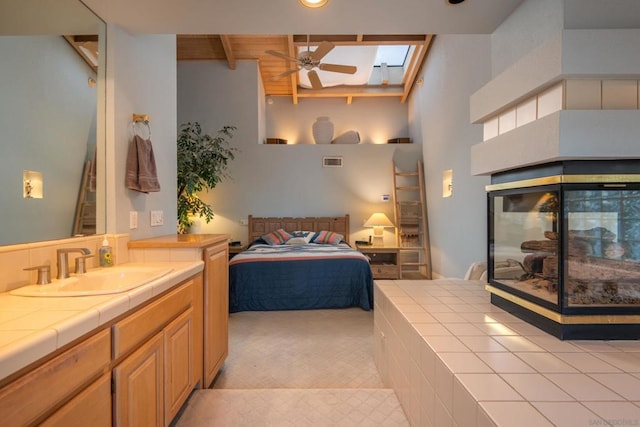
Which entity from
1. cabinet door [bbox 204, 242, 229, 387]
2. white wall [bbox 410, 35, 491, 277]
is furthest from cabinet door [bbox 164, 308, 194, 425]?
white wall [bbox 410, 35, 491, 277]

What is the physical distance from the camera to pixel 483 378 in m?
1.08

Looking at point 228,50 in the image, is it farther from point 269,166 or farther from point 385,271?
point 385,271

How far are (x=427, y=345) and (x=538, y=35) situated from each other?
62.7 inches

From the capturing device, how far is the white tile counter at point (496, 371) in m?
0.93

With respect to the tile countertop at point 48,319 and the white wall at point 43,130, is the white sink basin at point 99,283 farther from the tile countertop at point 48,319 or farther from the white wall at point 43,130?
the white wall at point 43,130

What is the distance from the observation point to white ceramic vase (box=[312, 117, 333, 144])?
632 centimetres

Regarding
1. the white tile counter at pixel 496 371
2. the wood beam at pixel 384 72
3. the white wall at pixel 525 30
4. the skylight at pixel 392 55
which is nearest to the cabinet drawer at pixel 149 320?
the white tile counter at pixel 496 371

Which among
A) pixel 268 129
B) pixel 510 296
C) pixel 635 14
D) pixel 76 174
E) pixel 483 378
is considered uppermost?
pixel 268 129

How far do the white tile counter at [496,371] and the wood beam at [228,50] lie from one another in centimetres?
522

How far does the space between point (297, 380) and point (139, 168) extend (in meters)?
1.78

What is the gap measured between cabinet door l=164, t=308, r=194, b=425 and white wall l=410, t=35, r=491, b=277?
10.2 feet

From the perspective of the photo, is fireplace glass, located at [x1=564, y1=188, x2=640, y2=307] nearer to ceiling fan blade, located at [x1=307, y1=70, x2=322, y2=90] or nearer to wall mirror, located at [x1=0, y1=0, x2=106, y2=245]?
wall mirror, located at [x1=0, y1=0, x2=106, y2=245]

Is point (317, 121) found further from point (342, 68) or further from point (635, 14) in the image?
point (635, 14)

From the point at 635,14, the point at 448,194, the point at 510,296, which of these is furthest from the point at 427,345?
the point at 448,194
